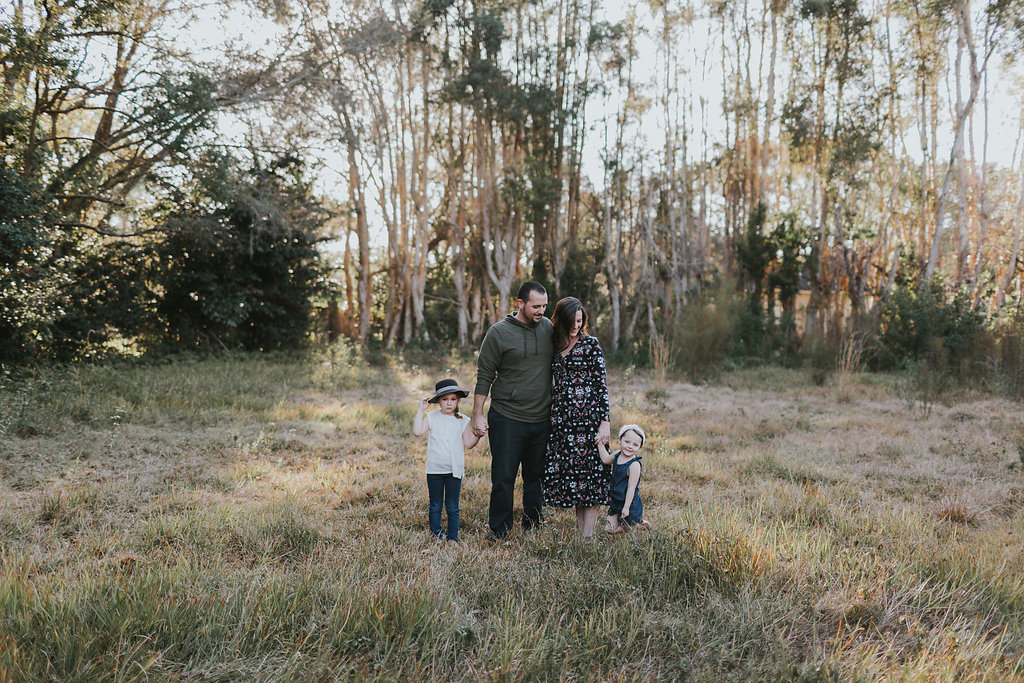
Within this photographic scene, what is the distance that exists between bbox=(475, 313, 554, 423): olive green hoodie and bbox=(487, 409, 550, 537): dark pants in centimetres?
7

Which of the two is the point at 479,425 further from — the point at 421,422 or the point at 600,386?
the point at 600,386

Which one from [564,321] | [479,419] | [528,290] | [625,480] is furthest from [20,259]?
[625,480]

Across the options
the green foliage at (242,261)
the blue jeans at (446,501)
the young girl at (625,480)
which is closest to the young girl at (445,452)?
the blue jeans at (446,501)

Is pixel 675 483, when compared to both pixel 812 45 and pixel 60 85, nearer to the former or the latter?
pixel 60 85

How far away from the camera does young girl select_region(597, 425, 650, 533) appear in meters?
4.38

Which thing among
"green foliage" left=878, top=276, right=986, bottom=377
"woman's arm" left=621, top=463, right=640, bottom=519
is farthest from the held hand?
"green foliage" left=878, top=276, right=986, bottom=377

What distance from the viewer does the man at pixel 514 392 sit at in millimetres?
4352

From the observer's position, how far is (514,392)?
4.38 m

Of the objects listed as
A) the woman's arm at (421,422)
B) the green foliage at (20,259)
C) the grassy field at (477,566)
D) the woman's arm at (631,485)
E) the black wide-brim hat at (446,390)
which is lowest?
the grassy field at (477,566)

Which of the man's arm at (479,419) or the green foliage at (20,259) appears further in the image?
the green foliage at (20,259)

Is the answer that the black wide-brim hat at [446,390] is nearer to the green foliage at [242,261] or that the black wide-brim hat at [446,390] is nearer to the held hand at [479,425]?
the held hand at [479,425]

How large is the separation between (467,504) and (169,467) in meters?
3.26

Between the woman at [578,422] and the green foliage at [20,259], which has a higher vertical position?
the green foliage at [20,259]

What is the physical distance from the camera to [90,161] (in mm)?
11664
